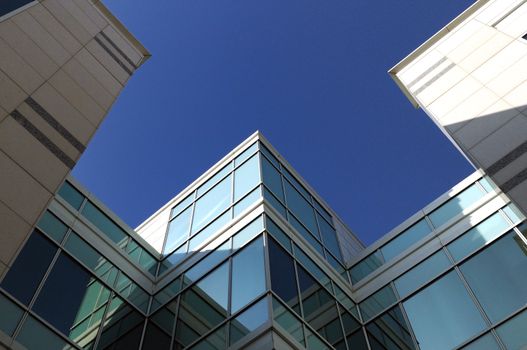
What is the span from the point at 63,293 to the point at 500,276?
12.0m

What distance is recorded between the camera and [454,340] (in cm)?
1373

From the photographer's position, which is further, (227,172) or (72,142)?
(227,172)

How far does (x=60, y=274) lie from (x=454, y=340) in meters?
10.8

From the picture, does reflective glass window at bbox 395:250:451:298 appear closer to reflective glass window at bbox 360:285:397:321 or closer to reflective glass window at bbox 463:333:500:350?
reflective glass window at bbox 360:285:397:321

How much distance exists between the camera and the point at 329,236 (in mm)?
20750

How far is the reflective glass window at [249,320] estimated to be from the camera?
11.7 metres

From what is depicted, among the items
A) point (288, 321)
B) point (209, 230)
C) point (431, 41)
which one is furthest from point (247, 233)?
point (431, 41)

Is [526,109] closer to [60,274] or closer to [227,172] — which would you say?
[227,172]

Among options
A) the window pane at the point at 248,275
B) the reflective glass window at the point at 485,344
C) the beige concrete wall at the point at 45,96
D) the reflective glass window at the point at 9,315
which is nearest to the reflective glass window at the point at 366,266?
the reflective glass window at the point at 485,344

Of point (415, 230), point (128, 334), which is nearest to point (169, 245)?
point (128, 334)

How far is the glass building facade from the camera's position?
12375 mm

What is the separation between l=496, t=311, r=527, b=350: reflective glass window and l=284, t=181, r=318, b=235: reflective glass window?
8.04 meters

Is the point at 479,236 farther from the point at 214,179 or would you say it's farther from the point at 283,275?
the point at 214,179

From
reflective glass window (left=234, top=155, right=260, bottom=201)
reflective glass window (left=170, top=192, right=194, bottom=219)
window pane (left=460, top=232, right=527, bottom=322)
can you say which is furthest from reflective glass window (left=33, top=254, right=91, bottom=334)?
window pane (left=460, top=232, right=527, bottom=322)
